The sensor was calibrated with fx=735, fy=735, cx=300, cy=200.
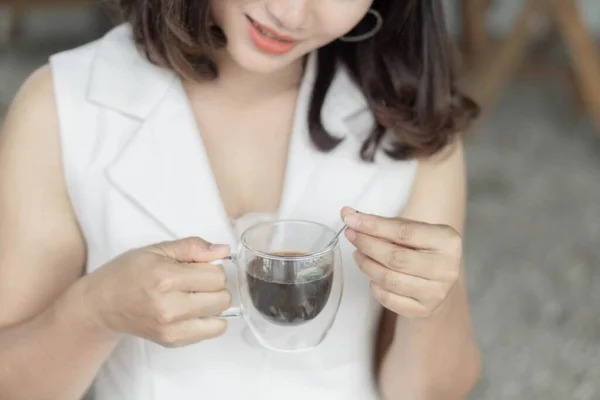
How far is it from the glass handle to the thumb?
1.1 inches

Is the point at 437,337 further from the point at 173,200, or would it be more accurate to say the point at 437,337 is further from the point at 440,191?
the point at 173,200

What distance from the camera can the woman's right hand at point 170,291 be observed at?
2.29 ft

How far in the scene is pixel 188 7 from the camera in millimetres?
887

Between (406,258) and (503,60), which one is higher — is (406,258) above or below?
above

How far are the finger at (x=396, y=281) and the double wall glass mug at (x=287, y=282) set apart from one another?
0.13 ft

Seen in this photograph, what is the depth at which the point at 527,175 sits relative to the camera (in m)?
2.74

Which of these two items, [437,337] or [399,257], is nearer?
[399,257]

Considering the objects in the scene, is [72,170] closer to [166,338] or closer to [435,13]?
[166,338]

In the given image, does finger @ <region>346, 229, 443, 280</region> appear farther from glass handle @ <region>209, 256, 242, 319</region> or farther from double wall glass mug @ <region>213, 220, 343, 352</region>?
glass handle @ <region>209, 256, 242, 319</region>

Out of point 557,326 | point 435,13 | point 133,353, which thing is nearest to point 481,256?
point 557,326

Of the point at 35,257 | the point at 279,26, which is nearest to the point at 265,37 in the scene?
the point at 279,26

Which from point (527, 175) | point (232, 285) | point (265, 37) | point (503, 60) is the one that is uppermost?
point (265, 37)

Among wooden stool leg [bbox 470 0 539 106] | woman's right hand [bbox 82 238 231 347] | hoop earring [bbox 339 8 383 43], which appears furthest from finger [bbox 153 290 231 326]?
wooden stool leg [bbox 470 0 539 106]

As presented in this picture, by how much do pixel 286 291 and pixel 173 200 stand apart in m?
0.22
